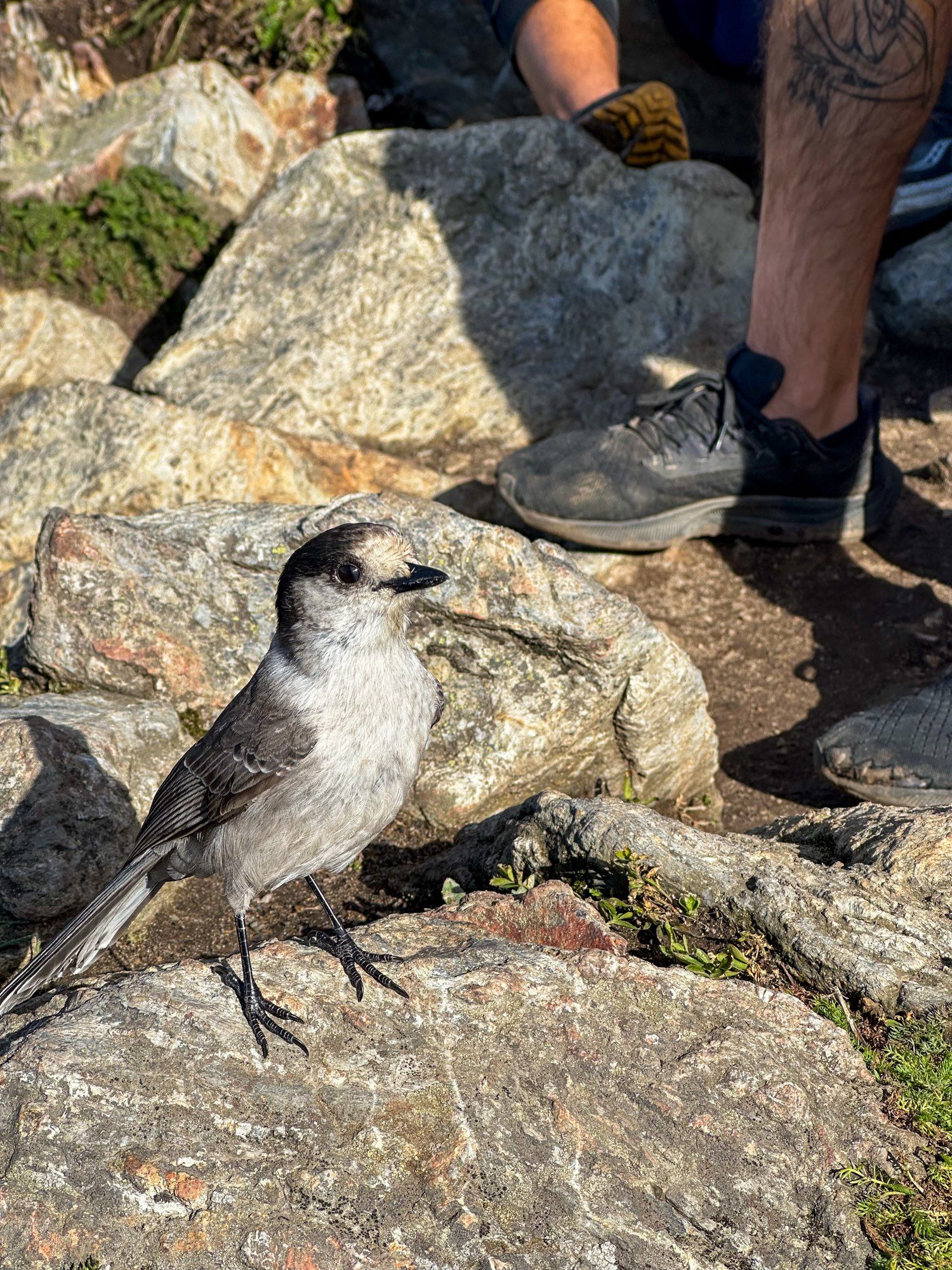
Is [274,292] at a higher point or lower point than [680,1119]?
higher

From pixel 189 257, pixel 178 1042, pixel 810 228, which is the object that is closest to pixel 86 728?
pixel 178 1042

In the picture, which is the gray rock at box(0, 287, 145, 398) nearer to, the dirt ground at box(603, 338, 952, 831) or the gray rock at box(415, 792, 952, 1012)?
the dirt ground at box(603, 338, 952, 831)

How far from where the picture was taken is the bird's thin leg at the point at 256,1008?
2934 millimetres

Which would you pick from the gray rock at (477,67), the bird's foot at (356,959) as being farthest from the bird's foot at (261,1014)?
the gray rock at (477,67)

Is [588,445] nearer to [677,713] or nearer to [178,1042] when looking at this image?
[677,713]

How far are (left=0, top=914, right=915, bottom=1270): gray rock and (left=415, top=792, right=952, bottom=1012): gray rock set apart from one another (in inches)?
9.5

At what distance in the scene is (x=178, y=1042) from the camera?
9.40 feet

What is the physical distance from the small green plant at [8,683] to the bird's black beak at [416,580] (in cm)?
216

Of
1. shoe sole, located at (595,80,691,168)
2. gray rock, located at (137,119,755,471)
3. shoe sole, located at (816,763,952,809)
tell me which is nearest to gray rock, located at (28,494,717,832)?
shoe sole, located at (816,763,952,809)

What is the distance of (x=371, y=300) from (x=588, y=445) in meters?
2.19

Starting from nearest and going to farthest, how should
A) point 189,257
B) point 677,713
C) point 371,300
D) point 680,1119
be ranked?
point 680,1119 → point 677,713 → point 371,300 → point 189,257

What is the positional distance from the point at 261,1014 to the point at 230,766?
77 centimetres

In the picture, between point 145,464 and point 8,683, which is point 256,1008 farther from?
point 145,464

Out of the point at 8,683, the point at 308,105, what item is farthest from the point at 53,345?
the point at 8,683
